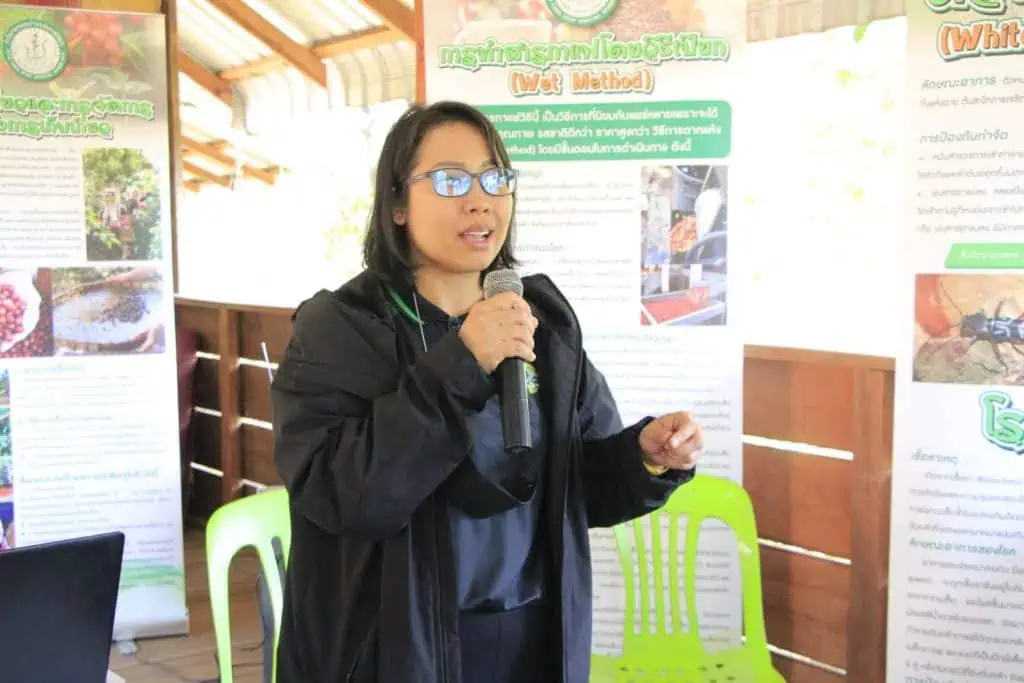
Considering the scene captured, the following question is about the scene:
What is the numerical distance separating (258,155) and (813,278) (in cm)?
599

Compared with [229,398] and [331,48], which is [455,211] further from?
[331,48]

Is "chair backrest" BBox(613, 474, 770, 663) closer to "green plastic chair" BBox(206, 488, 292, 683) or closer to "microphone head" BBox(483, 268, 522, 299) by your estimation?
"green plastic chair" BBox(206, 488, 292, 683)

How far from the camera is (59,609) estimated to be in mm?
1057

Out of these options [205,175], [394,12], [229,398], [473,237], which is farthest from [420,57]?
[205,175]

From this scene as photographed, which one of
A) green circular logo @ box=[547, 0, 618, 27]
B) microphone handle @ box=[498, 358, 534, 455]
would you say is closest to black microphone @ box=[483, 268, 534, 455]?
microphone handle @ box=[498, 358, 534, 455]

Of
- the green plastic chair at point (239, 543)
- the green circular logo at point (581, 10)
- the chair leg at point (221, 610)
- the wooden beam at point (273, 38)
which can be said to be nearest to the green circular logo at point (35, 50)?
the green circular logo at point (581, 10)

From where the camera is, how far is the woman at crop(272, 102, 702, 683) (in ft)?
3.80

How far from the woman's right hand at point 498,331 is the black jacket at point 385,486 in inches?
0.6

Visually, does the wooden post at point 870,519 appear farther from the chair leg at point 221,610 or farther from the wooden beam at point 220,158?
the wooden beam at point 220,158

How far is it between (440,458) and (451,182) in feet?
1.30

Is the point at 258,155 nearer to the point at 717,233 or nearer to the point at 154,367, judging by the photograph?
the point at 154,367

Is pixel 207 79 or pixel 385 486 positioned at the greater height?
pixel 207 79

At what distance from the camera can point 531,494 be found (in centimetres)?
129

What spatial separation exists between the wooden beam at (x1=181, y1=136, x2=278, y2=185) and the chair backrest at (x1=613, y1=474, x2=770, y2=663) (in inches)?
286
